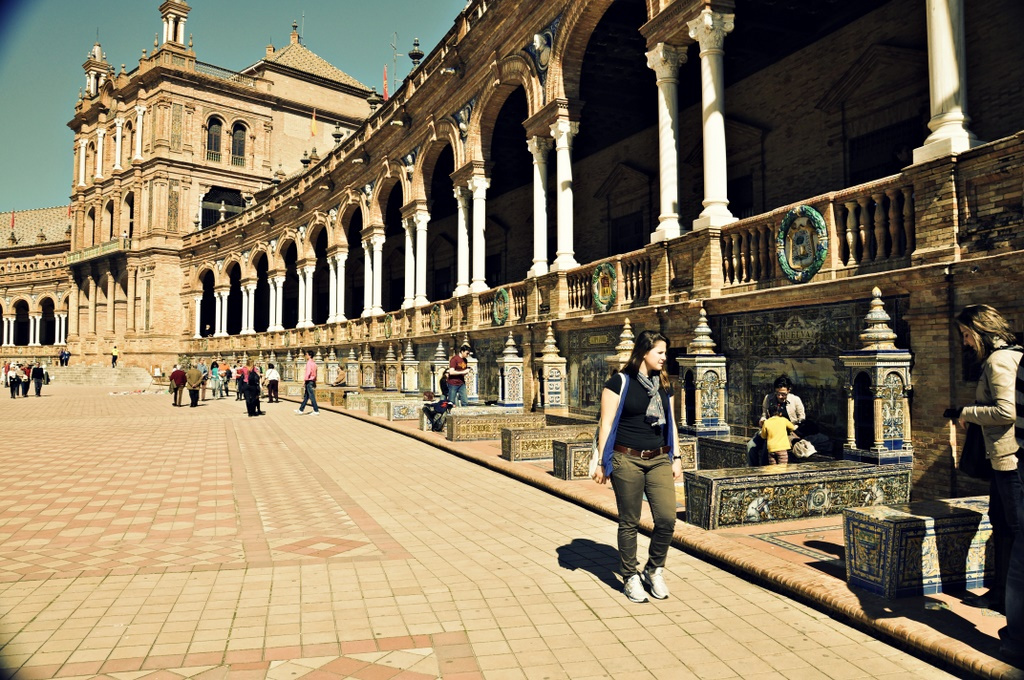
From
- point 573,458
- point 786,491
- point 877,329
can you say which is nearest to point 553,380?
point 573,458

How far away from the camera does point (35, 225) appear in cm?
7344

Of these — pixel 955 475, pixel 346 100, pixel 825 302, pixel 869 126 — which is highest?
pixel 346 100

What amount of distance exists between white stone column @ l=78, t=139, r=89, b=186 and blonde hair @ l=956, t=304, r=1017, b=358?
67257 mm

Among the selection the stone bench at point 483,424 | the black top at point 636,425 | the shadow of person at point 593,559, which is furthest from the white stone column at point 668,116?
the black top at point 636,425

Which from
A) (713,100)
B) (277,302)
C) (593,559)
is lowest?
(593,559)

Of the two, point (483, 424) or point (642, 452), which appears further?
point (483, 424)

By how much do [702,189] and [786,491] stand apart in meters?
11.3

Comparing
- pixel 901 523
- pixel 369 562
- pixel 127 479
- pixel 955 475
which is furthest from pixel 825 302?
pixel 127 479

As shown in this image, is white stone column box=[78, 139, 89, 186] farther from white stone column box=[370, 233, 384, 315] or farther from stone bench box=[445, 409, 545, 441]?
stone bench box=[445, 409, 545, 441]

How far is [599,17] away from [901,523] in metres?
12.2

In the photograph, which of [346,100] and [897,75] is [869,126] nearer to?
[897,75]

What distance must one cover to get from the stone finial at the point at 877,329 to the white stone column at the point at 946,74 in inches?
58.4

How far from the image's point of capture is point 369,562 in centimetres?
546

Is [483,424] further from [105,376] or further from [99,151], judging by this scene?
[99,151]
